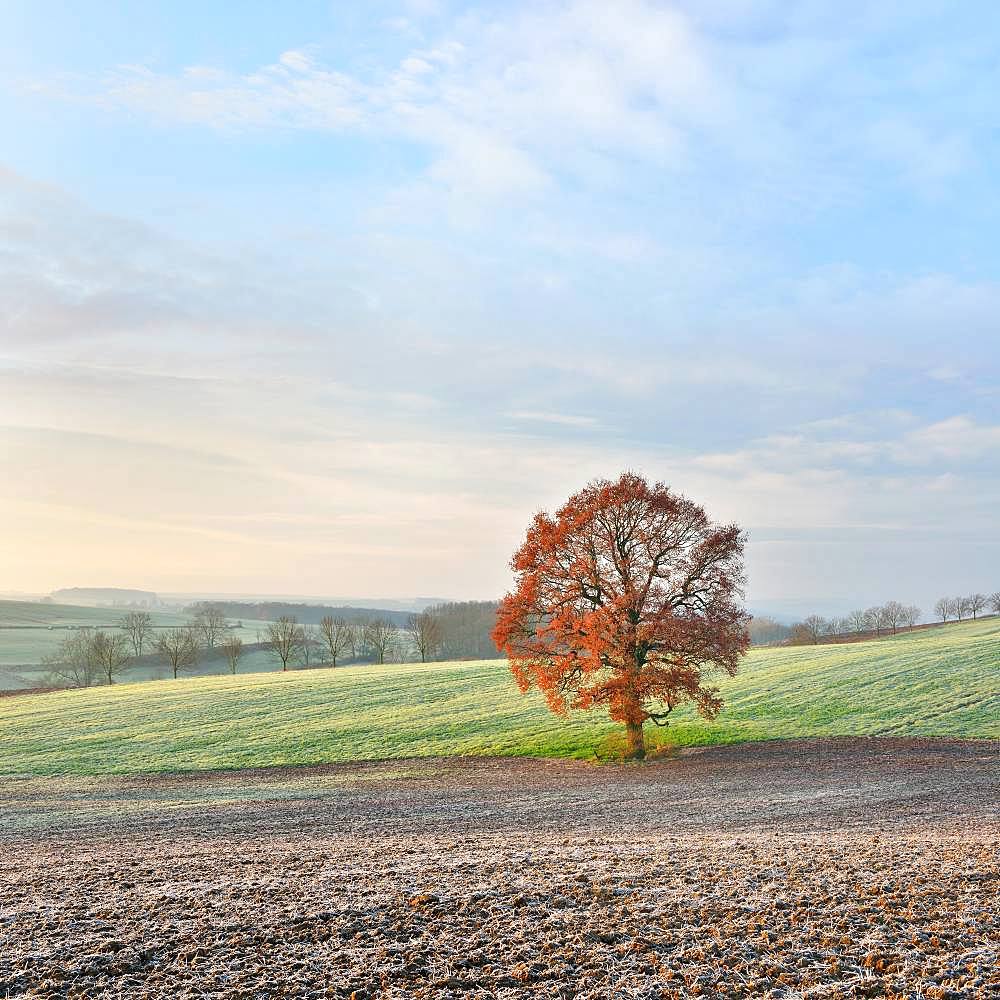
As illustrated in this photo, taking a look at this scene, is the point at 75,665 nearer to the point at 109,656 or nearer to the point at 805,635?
the point at 109,656

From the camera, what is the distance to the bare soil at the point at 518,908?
22.1 feet

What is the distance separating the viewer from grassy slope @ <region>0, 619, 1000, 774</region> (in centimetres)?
3177

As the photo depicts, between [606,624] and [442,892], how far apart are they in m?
19.3

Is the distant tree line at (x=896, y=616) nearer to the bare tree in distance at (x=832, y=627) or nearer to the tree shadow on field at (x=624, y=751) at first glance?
the bare tree in distance at (x=832, y=627)

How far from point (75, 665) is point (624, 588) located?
3480 inches

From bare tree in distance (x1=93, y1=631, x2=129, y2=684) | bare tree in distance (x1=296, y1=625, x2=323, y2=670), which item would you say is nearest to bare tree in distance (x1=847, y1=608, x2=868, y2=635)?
bare tree in distance (x1=296, y1=625, x2=323, y2=670)

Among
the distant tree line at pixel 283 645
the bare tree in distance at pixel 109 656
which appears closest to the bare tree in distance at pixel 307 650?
the distant tree line at pixel 283 645

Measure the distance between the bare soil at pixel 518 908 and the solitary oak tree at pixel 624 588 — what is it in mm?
10477

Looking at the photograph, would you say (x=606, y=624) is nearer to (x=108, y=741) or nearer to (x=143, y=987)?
(x=143, y=987)

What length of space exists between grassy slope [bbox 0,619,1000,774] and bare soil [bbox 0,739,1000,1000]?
14806 mm

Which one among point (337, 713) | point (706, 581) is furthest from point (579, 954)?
point (337, 713)

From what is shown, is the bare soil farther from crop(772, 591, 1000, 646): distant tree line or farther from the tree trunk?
crop(772, 591, 1000, 646): distant tree line

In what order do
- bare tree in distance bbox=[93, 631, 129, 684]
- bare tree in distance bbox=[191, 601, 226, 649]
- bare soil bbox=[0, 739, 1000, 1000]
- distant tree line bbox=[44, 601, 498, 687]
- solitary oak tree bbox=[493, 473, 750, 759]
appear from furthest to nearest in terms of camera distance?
bare tree in distance bbox=[191, 601, 226, 649], distant tree line bbox=[44, 601, 498, 687], bare tree in distance bbox=[93, 631, 129, 684], solitary oak tree bbox=[493, 473, 750, 759], bare soil bbox=[0, 739, 1000, 1000]

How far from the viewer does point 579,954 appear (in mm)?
7168
